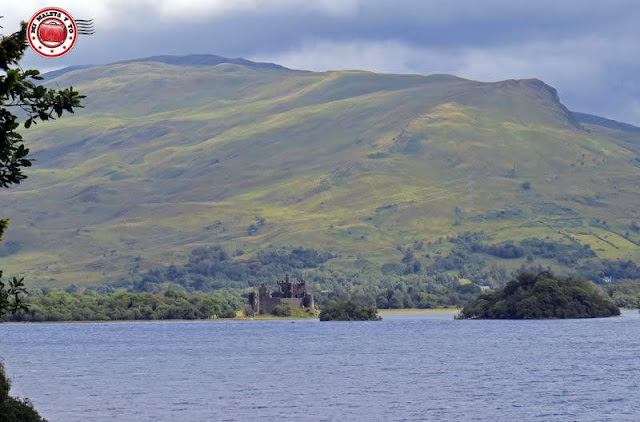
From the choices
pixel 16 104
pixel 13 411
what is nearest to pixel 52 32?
pixel 16 104

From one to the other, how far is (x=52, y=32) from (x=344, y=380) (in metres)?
84.9

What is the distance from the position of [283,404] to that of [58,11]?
62.9 m

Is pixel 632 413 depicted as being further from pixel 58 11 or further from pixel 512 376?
pixel 58 11

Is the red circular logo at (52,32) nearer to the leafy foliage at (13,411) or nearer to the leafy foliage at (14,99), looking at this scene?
the leafy foliage at (14,99)

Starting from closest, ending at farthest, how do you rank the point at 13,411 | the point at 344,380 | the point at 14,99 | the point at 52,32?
the point at 14,99 → the point at 52,32 → the point at 13,411 → the point at 344,380

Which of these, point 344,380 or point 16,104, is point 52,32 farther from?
point 344,380

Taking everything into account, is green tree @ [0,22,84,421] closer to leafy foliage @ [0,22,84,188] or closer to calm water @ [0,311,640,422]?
leafy foliage @ [0,22,84,188]

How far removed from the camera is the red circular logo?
42.0m

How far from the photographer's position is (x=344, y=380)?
124 metres

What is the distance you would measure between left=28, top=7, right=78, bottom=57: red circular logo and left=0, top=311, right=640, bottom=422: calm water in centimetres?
5226

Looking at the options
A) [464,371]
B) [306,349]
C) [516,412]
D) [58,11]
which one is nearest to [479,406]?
[516,412]

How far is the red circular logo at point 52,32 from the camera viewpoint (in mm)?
42031

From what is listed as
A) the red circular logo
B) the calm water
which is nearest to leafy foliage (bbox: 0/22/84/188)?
the red circular logo

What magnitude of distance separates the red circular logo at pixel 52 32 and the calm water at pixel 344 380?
5226cm
